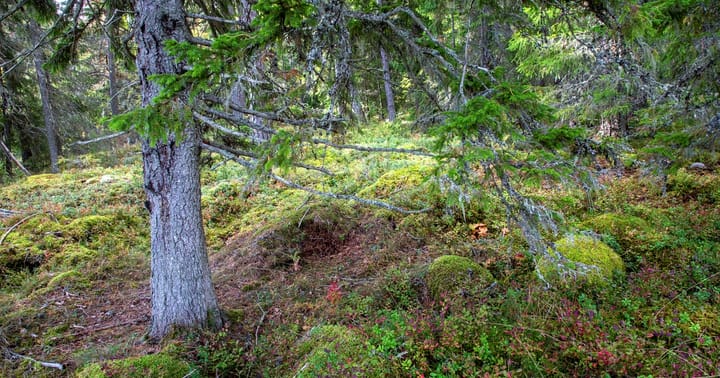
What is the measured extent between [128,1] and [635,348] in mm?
7380

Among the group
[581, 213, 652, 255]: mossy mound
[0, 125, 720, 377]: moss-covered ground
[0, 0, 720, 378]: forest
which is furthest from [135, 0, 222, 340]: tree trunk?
[581, 213, 652, 255]: mossy mound

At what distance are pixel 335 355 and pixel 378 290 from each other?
1.66m

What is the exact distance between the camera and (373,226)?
721 centimetres

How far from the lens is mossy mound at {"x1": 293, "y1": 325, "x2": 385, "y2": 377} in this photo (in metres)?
3.32

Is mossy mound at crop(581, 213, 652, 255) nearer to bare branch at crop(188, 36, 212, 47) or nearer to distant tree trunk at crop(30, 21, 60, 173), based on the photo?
bare branch at crop(188, 36, 212, 47)

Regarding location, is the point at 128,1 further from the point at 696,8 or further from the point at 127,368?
the point at 696,8

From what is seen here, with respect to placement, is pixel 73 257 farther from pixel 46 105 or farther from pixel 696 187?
pixel 696 187

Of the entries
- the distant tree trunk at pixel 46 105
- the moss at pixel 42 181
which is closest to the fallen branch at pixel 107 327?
the moss at pixel 42 181

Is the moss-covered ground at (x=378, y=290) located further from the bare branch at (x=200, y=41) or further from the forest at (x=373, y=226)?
the bare branch at (x=200, y=41)

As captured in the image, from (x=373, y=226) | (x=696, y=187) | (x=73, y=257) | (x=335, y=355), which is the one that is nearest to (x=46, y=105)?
(x=73, y=257)

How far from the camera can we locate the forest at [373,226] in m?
3.13

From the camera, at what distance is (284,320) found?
16.6 ft

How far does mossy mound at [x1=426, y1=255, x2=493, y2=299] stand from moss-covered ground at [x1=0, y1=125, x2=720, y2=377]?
2 centimetres

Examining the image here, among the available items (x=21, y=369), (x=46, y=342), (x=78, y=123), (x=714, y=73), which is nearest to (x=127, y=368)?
(x=21, y=369)
